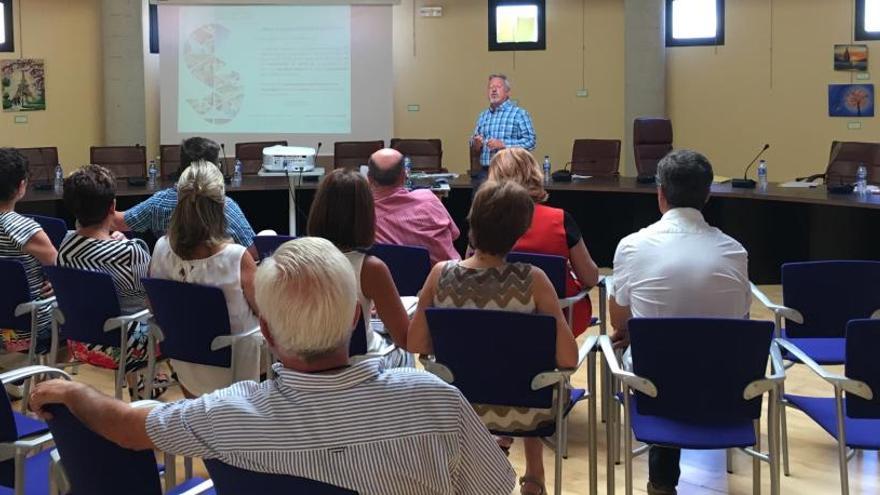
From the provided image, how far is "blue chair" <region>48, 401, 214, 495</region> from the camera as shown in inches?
82.7

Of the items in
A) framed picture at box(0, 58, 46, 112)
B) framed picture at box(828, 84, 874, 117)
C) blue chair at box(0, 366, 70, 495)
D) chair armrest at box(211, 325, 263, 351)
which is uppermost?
framed picture at box(0, 58, 46, 112)

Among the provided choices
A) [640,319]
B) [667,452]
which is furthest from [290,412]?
[667,452]

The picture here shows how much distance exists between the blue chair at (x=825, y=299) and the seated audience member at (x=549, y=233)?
2.19ft

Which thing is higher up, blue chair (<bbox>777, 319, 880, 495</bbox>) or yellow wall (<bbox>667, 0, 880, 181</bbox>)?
yellow wall (<bbox>667, 0, 880, 181</bbox>)

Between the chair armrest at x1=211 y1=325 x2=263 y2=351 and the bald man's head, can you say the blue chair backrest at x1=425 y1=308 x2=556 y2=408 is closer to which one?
the chair armrest at x1=211 y1=325 x2=263 y2=351

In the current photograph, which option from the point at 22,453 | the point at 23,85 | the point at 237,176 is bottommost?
the point at 22,453

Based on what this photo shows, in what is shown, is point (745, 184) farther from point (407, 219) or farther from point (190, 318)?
point (190, 318)

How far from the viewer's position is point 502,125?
900cm

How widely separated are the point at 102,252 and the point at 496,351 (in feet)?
6.04

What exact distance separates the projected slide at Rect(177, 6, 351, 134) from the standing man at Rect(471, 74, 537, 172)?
263cm

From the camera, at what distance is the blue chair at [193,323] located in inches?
148

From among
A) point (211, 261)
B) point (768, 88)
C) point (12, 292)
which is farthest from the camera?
point (768, 88)

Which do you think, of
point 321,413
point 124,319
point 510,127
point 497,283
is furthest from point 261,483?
point 510,127

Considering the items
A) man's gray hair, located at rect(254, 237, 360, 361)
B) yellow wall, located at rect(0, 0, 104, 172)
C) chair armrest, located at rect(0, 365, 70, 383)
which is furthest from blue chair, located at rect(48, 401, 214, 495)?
yellow wall, located at rect(0, 0, 104, 172)
